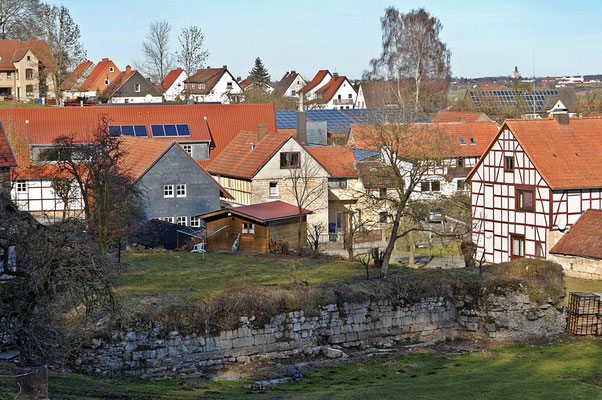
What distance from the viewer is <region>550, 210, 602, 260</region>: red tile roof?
35188mm

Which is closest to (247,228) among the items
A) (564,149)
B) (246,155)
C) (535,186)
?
(535,186)

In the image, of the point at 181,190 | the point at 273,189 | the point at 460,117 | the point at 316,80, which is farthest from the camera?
the point at 316,80

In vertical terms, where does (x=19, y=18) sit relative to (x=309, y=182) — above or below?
above

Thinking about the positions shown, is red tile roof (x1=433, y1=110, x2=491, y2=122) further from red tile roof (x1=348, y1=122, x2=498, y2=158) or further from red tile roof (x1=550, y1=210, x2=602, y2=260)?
red tile roof (x1=550, y1=210, x2=602, y2=260)

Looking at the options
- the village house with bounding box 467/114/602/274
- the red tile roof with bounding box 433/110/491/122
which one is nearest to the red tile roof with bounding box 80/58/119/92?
the red tile roof with bounding box 433/110/491/122

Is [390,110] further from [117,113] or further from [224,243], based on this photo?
[117,113]

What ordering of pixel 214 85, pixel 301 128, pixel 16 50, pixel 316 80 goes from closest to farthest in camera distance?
pixel 301 128 → pixel 16 50 → pixel 214 85 → pixel 316 80

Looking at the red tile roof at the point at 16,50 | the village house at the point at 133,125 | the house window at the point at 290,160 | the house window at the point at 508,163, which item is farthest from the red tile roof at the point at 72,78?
the house window at the point at 508,163

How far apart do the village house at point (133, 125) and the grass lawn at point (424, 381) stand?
30.7 m

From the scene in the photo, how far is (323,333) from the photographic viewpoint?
75.9 ft

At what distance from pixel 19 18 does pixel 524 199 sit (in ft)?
201

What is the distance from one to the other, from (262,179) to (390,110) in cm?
1086

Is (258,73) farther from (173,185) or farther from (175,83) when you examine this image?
(173,185)

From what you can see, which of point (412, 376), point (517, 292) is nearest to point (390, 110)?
point (517, 292)
